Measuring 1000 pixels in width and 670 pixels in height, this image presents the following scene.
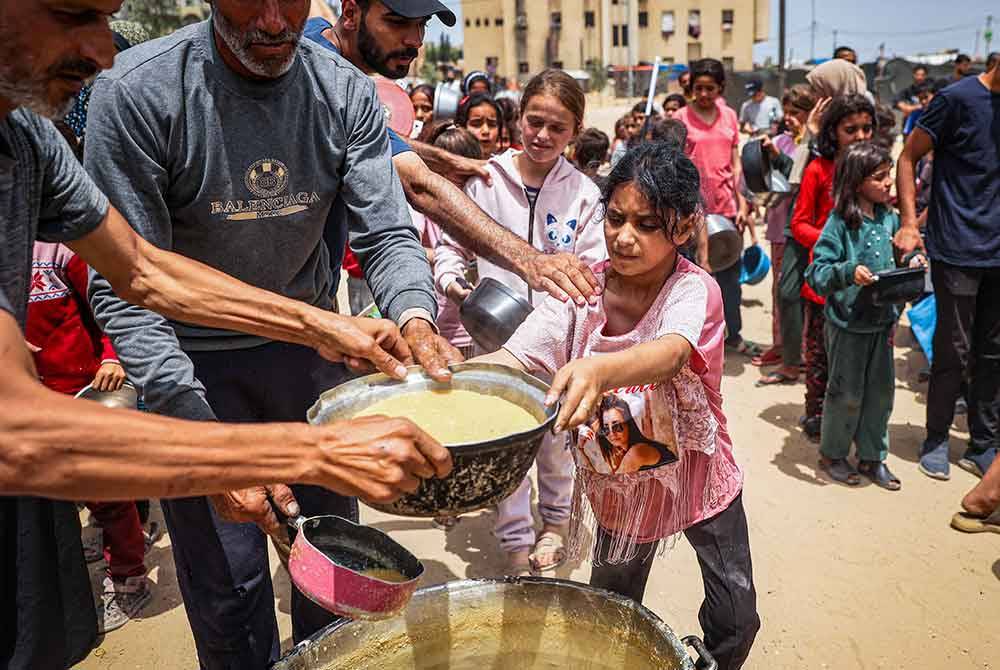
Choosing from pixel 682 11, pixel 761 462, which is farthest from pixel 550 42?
pixel 761 462

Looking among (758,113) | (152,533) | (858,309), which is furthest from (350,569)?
(758,113)

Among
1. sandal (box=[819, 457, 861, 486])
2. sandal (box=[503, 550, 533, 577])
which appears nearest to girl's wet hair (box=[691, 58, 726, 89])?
sandal (box=[819, 457, 861, 486])

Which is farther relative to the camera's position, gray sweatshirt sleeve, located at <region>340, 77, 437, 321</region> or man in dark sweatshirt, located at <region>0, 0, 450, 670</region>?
gray sweatshirt sleeve, located at <region>340, 77, 437, 321</region>

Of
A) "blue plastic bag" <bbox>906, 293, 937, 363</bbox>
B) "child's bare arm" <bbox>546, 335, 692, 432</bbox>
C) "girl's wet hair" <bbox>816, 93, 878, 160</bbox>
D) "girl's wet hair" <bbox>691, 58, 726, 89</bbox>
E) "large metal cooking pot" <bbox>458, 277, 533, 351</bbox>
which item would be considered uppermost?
"girl's wet hair" <bbox>691, 58, 726, 89</bbox>

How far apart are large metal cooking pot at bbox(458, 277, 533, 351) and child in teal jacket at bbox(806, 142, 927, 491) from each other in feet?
6.05

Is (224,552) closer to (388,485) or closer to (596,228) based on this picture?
(388,485)

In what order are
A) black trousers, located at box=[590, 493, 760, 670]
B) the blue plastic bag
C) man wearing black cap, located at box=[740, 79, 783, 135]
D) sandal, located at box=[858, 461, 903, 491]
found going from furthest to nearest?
1. man wearing black cap, located at box=[740, 79, 783, 135]
2. the blue plastic bag
3. sandal, located at box=[858, 461, 903, 491]
4. black trousers, located at box=[590, 493, 760, 670]

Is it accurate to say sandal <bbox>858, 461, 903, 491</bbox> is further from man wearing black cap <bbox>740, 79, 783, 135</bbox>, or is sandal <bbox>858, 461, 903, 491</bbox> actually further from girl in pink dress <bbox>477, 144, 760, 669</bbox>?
man wearing black cap <bbox>740, 79, 783, 135</bbox>

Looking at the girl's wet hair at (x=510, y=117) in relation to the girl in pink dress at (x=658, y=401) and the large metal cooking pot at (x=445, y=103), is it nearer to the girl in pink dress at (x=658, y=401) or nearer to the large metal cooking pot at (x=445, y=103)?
the large metal cooking pot at (x=445, y=103)

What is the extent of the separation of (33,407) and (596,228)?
2.63 m

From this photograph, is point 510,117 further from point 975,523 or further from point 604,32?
point 604,32

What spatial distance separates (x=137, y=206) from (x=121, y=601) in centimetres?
212

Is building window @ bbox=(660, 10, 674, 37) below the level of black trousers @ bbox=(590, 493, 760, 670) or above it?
above

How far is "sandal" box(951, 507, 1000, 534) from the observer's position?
363cm
